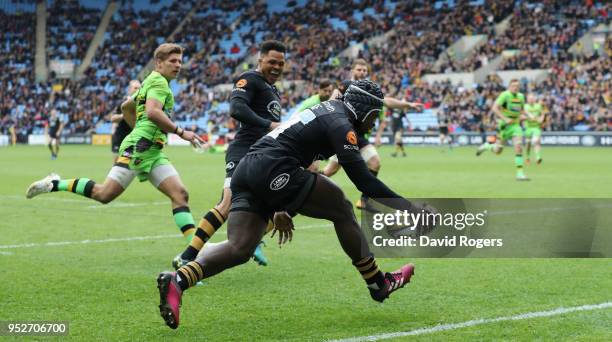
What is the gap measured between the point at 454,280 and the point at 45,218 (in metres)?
8.04

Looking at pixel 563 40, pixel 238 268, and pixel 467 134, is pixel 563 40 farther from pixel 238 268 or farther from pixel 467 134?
pixel 238 268

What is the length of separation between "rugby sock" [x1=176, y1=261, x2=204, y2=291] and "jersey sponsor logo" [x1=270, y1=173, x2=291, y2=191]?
2.52ft

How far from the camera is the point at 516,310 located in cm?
654

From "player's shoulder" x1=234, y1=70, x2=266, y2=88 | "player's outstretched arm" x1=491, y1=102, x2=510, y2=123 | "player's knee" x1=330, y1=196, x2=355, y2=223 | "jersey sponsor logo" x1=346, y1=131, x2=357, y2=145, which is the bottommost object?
"player's outstretched arm" x1=491, y1=102, x2=510, y2=123

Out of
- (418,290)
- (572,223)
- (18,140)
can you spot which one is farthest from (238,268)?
(18,140)

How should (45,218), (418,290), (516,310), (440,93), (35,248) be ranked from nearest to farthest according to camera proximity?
(516,310) < (418,290) < (35,248) < (45,218) < (440,93)

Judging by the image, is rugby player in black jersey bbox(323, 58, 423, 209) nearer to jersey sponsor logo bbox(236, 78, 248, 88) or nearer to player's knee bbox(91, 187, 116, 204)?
jersey sponsor logo bbox(236, 78, 248, 88)

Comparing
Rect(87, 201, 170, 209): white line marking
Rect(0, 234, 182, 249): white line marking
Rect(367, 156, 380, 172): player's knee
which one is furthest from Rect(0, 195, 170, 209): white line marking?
Rect(367, 156, 380, 172): player's knee

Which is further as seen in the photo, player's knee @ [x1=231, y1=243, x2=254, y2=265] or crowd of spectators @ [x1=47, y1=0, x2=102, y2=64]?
crowd of spectators @ [x1=47, y1=0, x2=102, y2=64]

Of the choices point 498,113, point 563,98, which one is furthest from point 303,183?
point 563,98

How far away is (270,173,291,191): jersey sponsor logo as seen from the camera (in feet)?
20.5

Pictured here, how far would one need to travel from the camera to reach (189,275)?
6.03m

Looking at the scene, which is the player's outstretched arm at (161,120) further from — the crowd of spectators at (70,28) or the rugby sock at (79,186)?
the crowd of spectators at (70,28)

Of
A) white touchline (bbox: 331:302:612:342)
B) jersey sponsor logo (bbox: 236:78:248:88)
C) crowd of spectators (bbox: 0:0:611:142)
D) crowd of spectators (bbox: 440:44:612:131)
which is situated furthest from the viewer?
crowd of spectators (bbox: 0:0:611:142)
